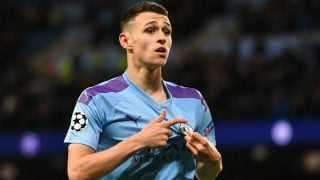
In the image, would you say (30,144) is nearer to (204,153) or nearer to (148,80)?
(148,80)

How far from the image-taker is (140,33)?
193 inches

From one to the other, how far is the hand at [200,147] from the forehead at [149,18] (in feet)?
2.38

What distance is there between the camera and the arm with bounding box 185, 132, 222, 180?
179 inches

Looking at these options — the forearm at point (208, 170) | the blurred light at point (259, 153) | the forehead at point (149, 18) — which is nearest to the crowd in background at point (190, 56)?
the blurred light at point (259, 153)

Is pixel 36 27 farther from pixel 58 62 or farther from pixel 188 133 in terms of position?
pixel 188 133

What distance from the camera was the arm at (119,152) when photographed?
4418mm

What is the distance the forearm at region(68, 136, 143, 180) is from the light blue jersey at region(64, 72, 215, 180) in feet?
0.54

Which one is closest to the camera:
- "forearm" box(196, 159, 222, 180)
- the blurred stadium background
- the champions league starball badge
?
the champions league starball badge

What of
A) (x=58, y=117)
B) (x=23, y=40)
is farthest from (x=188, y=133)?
(x=23, y=40)

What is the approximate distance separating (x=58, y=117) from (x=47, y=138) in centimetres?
41

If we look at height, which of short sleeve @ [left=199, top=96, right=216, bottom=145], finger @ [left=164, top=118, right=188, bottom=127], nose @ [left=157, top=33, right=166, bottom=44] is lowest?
short sleeve @ [left=199, top=96, right=216, bottom=145]

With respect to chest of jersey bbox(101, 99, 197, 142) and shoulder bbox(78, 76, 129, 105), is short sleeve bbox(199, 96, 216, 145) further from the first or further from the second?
shoulder bbox(78, 76, 129, 105)

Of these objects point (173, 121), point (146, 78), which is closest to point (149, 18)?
point (146, 78)

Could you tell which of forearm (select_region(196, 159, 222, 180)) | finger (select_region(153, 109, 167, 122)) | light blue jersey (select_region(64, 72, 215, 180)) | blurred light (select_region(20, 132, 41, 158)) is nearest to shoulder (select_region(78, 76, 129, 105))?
light blue jersey (select_region(64, 72, 215, 180))
